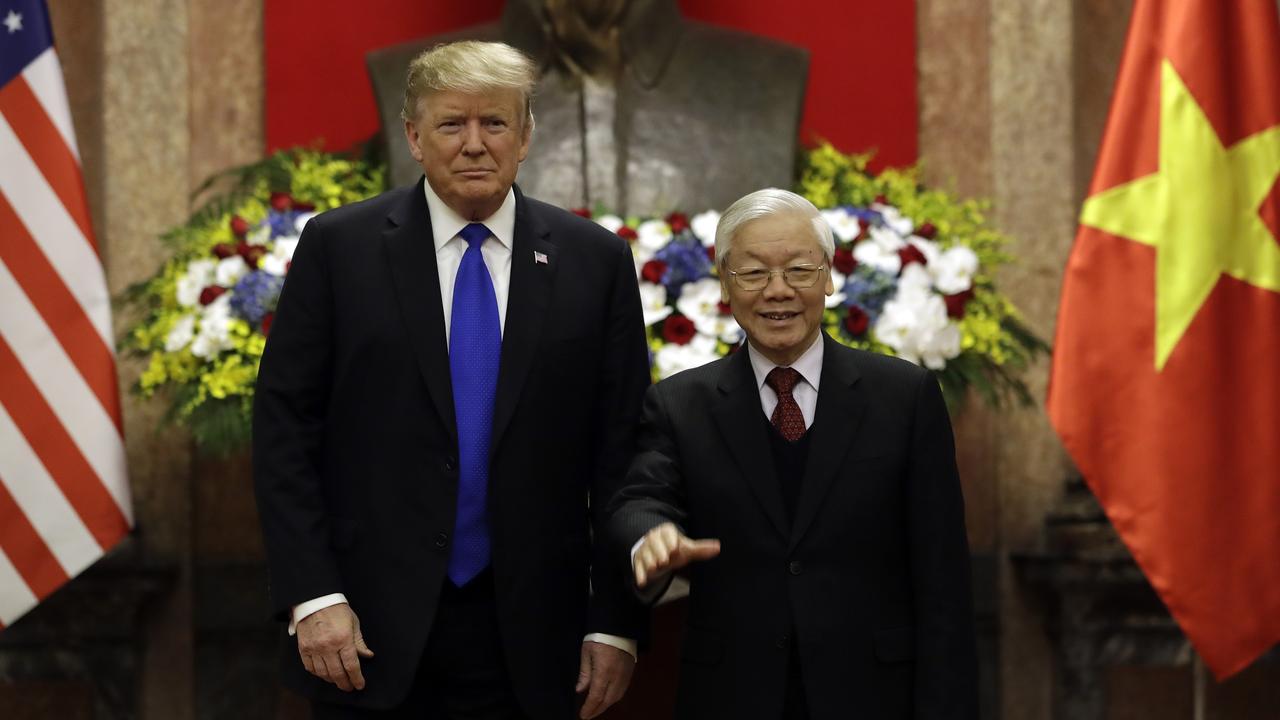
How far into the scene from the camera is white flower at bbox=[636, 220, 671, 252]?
3979 mm

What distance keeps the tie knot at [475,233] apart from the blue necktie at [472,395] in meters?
0.03

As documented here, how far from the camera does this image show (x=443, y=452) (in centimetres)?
250

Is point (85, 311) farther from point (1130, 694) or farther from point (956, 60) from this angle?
point (1130, 694)

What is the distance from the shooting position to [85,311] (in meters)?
4.22

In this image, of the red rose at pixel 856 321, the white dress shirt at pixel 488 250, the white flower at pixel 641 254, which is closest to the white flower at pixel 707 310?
the white flower at pixel 641 254

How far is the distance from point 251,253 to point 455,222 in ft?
→ 5.05

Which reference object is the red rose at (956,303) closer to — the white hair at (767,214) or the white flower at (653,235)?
the white flower at (653,235)

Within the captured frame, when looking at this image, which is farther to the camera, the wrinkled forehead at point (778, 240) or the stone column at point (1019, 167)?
the stone column at point (1019, 167)

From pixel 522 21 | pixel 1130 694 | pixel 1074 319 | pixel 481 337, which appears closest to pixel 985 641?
pixel 1130 694

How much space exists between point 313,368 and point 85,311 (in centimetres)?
193

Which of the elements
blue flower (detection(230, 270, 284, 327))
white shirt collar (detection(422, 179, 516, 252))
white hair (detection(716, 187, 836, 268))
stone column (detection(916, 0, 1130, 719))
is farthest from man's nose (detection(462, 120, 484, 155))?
stone column (detection(916, 0, 1130, 719))

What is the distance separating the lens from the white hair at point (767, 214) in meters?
2.50

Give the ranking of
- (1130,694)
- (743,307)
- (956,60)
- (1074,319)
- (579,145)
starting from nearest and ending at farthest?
(743,307) → (1074,319) → (579,145) → (1130,694) → (956,60)

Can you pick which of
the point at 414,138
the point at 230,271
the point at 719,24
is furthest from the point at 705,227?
the point at 414,138
